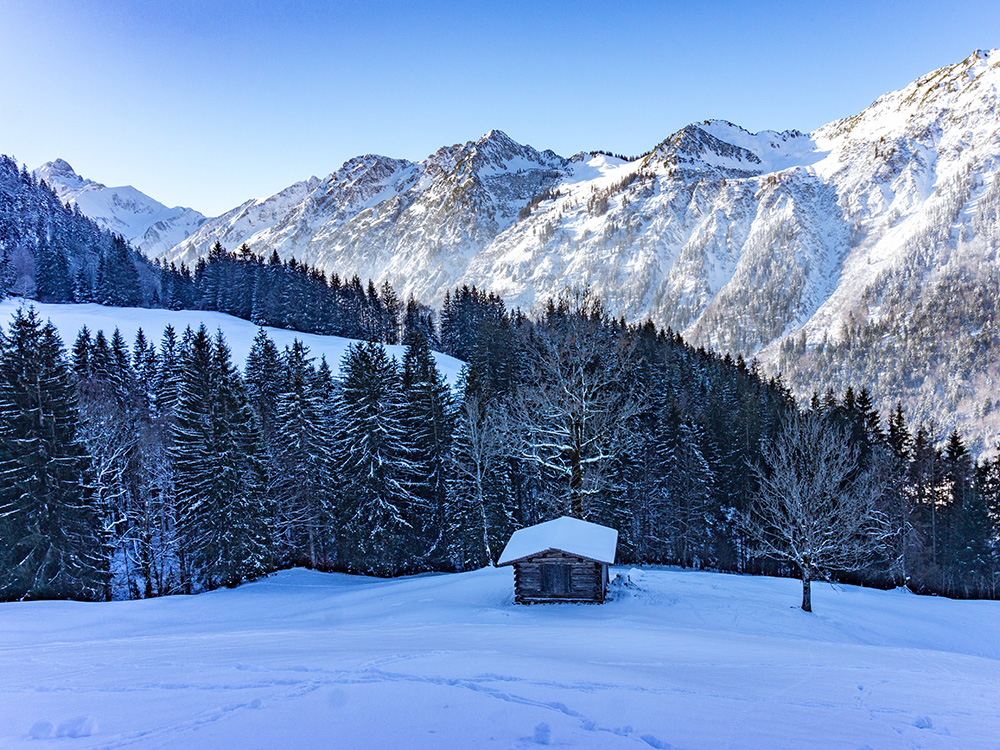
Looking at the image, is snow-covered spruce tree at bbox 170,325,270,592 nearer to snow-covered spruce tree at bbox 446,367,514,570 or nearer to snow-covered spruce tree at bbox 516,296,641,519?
snow-covered spruce tree at bbox 446,367,514,570

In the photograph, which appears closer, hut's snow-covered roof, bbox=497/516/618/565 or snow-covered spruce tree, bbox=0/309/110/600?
hut's snow-covered roof, bbox=497/516/618/565

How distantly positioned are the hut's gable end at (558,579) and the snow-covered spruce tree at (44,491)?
22.4 meters

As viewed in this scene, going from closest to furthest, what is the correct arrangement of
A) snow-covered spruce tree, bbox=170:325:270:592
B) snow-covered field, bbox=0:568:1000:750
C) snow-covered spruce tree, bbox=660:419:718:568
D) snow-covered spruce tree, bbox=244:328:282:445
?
1. snow-covered field, bbox=0:568:1000:750
2. snow-covered spruce tree, bbox=170:325:270:592
3. snow-covered spruce tree, bbox=660:419:718:568
4. snow-covered spruce tree, bbox=244:328:282:445

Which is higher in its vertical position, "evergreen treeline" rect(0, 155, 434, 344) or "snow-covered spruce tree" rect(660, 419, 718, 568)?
"evergreen treeline" rect(0, 155, 434, 344)

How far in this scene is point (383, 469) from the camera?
32969 millimetres

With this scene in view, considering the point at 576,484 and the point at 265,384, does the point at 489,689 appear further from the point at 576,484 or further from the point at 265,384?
the point at 265,384

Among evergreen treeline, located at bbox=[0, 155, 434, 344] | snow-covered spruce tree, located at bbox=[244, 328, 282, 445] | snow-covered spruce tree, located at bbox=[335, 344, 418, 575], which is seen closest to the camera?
snow-covered spruce tree, located at bbox=[335, 344, 418, 575]

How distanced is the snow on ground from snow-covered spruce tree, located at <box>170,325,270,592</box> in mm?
32413

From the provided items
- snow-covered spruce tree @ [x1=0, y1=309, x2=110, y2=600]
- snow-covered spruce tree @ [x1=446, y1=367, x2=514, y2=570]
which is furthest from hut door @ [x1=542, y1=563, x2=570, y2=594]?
snow-covered spruce tree @ [x1=0, y1=309, x2=110, y2=600]

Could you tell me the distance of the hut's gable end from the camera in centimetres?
2045

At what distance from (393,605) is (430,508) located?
1424 cm

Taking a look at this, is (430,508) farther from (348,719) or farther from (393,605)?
(348,719)

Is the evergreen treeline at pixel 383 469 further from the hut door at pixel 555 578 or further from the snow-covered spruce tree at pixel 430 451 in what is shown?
the hut door at pixel 555 578

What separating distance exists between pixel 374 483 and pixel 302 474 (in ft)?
24.4
